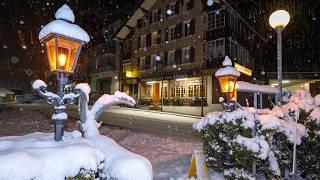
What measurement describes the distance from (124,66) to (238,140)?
98.5ft

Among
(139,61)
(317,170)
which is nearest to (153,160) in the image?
(317,170)

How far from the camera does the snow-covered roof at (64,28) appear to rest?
4109mm

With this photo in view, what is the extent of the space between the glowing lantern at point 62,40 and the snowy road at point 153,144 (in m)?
3.84

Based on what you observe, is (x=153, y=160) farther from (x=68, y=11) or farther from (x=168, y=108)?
(x=168, y=108)

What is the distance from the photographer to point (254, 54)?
30500mm

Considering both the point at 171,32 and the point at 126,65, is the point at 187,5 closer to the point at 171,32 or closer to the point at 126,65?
the point at 171,32

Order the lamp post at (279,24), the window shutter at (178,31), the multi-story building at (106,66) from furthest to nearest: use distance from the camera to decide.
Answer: the multi-story building at (106,66), the window shutter at (178,31), the lamp post at (279,24)

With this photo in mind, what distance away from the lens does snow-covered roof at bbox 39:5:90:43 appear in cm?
411

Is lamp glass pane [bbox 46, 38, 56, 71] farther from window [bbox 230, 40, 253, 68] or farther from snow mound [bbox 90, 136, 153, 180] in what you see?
window [bbox 230, 40, 253, 68]

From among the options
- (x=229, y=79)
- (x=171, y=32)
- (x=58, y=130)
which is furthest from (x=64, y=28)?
(x=171, y=32)

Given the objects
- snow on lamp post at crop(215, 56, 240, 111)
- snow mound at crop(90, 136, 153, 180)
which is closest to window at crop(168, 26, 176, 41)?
snow on lamp post at crop(215, 56, 240, 111)

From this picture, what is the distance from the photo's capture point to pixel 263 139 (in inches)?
235

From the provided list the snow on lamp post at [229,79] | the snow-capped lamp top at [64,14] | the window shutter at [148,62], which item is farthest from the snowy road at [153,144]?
the window shutter at [148,62]

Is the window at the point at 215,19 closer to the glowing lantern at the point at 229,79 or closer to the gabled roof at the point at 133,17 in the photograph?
the gabled roof at the point at 133,17
